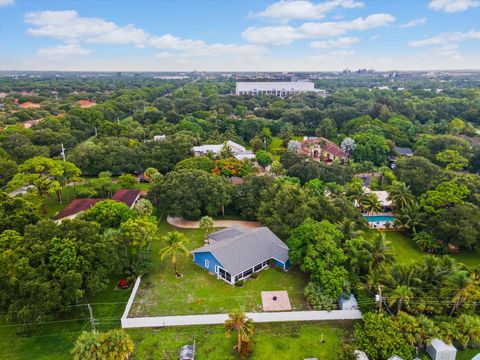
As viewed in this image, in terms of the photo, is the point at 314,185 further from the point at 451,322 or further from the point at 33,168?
the point at 33,168

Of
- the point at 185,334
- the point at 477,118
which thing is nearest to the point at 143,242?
the point at 185,334

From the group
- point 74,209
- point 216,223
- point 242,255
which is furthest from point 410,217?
point 74,209

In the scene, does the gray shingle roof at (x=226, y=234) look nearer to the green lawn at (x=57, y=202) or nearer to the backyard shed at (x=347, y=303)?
the backyard shed at (x=347, y=303)

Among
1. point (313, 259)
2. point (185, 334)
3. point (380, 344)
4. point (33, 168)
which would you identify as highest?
point (33, 168)

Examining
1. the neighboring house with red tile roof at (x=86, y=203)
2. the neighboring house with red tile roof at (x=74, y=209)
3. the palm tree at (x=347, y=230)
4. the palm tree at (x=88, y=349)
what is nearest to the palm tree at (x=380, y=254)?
the palm tree at (x=347, y=230)

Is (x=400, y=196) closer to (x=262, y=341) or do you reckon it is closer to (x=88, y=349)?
(x=262, y=341)

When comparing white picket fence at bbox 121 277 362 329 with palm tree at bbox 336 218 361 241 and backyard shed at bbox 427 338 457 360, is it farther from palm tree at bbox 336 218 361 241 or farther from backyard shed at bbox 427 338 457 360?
palm tree at bbox 336 218 361 241

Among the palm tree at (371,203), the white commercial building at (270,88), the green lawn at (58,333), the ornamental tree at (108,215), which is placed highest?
the white commercial building at (270,88)

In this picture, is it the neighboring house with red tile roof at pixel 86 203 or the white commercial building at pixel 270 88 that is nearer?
the neighboring house with red tile roof at pixel 86 203
